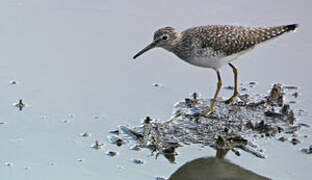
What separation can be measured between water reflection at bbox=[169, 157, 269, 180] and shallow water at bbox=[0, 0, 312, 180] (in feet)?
0.22

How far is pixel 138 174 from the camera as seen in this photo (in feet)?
19.0

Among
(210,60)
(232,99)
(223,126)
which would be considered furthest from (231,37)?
(223,126)

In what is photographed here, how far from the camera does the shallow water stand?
599cm

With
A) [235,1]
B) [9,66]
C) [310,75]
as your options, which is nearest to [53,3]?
[9,66]

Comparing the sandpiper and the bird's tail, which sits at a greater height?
the bird's tail

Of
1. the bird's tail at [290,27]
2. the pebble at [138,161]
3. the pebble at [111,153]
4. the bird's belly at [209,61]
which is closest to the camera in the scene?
the pebble at [138,161]

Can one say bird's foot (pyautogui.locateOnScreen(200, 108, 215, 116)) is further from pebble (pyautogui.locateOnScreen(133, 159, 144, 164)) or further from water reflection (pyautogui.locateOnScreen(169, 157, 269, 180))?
pebble (pyautogui.locateOnScreen(133, 159, 144, 164))

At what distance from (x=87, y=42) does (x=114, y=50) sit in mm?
389

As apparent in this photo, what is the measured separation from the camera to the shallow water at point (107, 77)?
5988 mm

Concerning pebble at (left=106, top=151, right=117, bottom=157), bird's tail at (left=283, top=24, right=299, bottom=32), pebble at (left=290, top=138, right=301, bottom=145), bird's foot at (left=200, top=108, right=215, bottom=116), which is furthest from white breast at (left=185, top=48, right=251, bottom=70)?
pebble at (left=106, top=151, right=117, bottom=157)

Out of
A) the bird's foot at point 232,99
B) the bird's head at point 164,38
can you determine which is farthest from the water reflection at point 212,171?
the bird's head at point 164,38

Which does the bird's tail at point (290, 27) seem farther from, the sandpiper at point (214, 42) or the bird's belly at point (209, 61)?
the bird's belly at point (209, 61)

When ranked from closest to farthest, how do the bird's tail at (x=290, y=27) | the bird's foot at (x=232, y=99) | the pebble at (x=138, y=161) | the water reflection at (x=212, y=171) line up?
1. the water reflection at (x=212, y=171)
2. the pebble at (x=138, y=161)
3. the bird's foot at (x=232, y=99)
4. the bird's tail at (x=290, y=27)

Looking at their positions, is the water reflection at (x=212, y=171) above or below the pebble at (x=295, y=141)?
below
